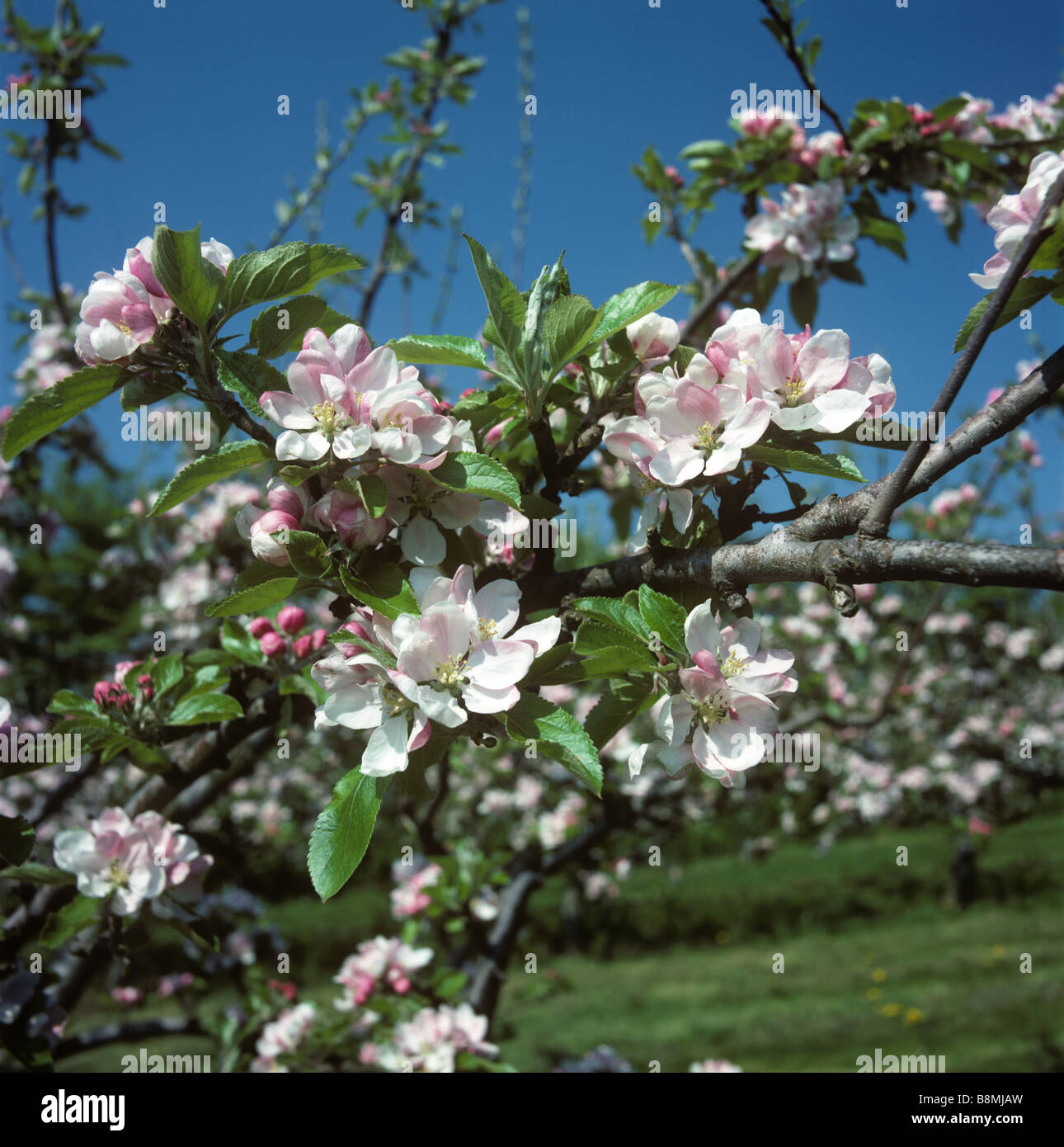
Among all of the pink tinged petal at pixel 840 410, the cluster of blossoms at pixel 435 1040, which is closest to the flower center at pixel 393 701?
the pink tinged petal at pixel 840 410

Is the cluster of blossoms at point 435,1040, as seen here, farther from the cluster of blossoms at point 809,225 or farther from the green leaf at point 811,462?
the cluster of blossoms at point 809,225

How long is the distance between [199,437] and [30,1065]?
106 centimetres

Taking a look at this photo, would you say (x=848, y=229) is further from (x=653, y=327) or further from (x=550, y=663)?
(x=550, y=663)

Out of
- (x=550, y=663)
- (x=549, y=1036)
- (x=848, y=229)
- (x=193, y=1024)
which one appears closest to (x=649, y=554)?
(x=550, y=663)

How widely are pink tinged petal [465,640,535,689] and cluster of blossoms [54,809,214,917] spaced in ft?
2.94

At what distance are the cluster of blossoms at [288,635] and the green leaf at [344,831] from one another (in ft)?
1.71

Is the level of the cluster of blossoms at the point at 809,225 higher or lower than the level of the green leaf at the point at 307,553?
higher

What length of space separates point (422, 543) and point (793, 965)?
738 centimetres

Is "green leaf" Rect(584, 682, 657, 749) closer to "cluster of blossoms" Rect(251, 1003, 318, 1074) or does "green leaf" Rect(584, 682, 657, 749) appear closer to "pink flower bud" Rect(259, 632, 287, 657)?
"pink flower bud" Rect(259, 632, 287, 657)

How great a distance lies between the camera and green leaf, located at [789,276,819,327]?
7.97 feet

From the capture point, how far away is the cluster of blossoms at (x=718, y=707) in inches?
33.4

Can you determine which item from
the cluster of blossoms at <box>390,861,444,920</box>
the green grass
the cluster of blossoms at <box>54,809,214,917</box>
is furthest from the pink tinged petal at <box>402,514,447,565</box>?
the green grass

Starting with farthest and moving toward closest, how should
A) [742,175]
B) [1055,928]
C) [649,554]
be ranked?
1. [1055,928]
2. [742,175]
3. [649,554]
